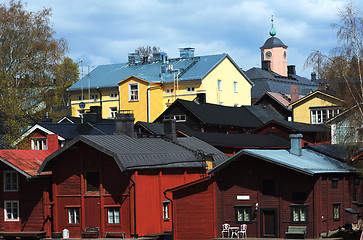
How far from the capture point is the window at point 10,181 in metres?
45.9

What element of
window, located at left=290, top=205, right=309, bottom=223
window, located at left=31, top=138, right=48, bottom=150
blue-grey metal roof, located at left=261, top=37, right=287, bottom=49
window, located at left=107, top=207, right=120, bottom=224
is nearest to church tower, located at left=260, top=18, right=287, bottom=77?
blue-grey metal roof, located at left=261, top=37, right=287, bottom=49

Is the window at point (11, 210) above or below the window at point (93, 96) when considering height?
below

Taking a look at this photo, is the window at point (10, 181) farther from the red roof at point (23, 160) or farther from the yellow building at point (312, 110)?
the yellow building at point (312, 110)

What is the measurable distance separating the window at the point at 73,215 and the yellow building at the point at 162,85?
35.3m

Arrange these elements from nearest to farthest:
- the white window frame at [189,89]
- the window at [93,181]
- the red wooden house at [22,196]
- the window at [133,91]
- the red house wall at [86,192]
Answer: the red house wall at [86,192] < the window at [93,181] < the red wooden house at [22,196] < the white window frame at [189,89] < the window at [133,91]

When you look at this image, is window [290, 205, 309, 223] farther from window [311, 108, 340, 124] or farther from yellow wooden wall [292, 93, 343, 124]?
yellow wooden wall [292, 93, 343, 124]

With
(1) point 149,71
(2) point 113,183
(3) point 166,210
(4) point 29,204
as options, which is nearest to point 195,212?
(3) point 166,210

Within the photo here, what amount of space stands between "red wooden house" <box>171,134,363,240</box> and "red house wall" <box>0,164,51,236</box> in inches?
348

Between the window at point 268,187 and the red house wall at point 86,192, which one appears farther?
the red house wall at point 86,192

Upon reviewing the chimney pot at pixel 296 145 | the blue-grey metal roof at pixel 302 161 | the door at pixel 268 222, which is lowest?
the door at pixel 268 222

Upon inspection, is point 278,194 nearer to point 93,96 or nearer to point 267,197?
point 267,197

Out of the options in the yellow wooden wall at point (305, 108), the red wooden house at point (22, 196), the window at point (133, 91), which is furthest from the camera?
the window at point (133, 91)

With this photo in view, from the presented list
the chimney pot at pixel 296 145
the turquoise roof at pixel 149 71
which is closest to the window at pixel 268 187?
the chimney pot at pixel 296 145

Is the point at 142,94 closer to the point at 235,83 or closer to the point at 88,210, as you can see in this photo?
the point at 235,83
